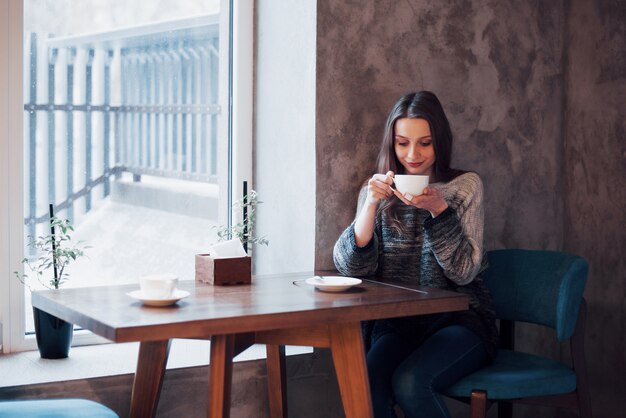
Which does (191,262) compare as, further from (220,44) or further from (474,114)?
(474,114)

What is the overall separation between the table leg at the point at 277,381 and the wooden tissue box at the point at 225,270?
26 cm

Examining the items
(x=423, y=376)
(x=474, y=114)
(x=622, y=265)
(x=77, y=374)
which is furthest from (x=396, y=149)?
(x=77, y=374)

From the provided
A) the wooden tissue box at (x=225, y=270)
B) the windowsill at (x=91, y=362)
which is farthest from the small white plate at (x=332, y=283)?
the windowsill at (x=91, y=362)

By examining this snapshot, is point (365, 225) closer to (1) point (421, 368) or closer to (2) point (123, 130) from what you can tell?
(1) point (421, 368)

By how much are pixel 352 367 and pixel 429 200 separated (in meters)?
0.50

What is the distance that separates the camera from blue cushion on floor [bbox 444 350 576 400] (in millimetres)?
2295

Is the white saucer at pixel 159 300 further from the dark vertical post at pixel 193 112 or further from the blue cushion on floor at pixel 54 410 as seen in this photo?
the dark vertical post at pixel 193 112

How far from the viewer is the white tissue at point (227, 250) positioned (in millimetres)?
2303

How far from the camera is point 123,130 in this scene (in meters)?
2.80

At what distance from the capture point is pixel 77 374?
7.87 ft

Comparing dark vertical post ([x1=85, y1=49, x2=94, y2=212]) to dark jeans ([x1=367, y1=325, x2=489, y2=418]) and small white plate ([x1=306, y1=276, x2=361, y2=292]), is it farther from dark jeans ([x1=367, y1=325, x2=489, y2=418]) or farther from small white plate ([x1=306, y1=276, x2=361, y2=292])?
dark jeans ([x1=367, y1=325, x2=489, y2=418])

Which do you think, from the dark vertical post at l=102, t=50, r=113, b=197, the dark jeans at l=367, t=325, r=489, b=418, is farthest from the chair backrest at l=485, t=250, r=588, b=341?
the dark vertical post at l=102, t=50, r=113, b=197

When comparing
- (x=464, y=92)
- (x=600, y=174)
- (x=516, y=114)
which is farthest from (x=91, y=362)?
(x=600, y=174)

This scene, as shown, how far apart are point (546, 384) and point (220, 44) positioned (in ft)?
4.90
